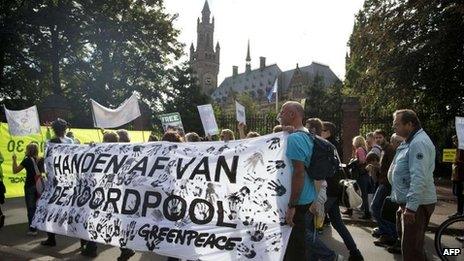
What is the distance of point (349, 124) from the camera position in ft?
61.0

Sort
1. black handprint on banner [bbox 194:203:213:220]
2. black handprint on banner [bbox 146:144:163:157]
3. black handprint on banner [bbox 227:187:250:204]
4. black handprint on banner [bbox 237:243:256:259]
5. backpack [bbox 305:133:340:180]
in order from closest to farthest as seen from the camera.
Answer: backpack [bbox 305:133:340:180] < black handprint on banner [bbox 237:243:256:259] < black handprint on banner [bbox 227:187:250:204] < black handprint on banner [bbox 194:203:213:220] < black handprint on banner [bbox 146:144:163:157]

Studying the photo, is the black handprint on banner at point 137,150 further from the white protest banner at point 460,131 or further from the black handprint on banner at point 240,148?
the white protest banner at point 460,131

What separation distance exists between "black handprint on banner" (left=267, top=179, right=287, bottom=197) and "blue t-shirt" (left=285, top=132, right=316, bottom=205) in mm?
267

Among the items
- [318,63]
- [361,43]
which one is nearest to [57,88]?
[361,43]

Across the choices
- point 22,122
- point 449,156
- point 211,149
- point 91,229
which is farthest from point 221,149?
point 449,156

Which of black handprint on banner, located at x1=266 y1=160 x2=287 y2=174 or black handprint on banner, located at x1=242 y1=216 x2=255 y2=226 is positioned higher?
black handprint on banner, located at x1=266 y1=160 x2=287 y2=174

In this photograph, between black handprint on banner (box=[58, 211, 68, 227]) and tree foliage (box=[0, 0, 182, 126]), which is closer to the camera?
black handprint on banner (box=[58, 211, 68, 227])

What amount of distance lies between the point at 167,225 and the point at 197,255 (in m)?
0.58

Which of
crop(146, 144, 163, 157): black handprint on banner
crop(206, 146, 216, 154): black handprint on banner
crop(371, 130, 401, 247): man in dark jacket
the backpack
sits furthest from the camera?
crop(371, 130, 401, 247): man in dark jacket

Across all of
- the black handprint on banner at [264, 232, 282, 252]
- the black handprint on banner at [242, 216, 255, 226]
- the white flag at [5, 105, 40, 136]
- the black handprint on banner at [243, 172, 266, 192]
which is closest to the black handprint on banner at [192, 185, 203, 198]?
the black handprint on banner at [243, 172, 266, 192]

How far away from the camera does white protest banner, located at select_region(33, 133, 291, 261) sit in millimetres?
4621

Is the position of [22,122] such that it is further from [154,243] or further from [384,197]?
[384,197]

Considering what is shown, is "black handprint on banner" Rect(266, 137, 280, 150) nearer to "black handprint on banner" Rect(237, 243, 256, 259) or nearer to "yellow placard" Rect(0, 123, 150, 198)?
"black handprint on banner" Rect(237, 243, 256, 259)

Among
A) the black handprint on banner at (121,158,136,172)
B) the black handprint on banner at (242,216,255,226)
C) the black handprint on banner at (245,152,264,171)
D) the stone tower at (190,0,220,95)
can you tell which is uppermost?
the stone tower at (190,0,220,95)
